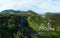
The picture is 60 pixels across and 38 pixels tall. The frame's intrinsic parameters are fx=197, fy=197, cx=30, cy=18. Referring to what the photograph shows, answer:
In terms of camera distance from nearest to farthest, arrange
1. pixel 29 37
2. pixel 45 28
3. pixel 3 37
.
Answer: pixel 3 37 → pixel 29 37 → pixel 45 28

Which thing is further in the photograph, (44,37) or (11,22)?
(11,22)

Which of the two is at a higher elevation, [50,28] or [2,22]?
[2,22]

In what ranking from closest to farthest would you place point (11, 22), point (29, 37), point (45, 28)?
point (29, 37) < point (11, 22) < point (45, 28)

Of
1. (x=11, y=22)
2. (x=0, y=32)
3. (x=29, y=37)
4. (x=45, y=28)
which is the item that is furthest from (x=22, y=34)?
(x=45, y=28)

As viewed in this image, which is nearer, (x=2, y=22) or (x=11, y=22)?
(x=2, y=22)

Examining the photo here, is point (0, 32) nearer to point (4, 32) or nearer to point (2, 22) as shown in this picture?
point (4, 32)

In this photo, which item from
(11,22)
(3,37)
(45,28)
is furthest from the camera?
(45,28)

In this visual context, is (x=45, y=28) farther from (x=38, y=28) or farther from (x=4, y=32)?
(x=4, y=32)

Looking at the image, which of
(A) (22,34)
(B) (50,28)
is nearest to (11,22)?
(A) (22,34)

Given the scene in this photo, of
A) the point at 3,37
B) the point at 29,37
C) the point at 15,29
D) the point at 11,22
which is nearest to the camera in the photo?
the point at 3,37
